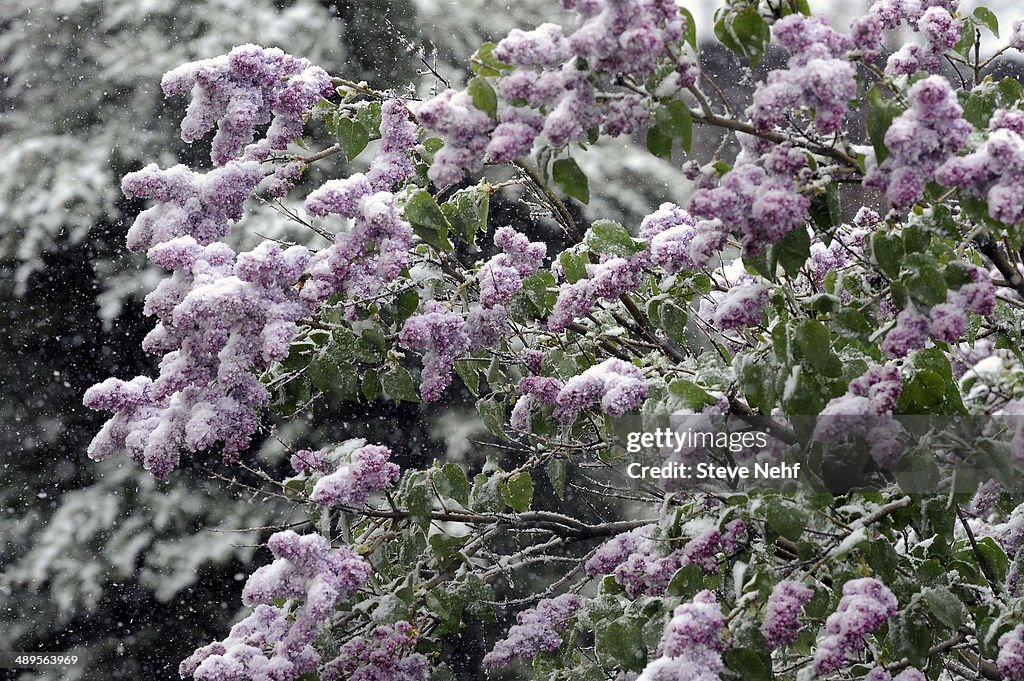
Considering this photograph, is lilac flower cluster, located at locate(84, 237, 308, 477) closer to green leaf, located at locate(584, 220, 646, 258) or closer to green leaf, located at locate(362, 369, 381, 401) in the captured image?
green leaf, located at locate(362, 369, 381, 401)

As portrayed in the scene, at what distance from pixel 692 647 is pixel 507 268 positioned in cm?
66

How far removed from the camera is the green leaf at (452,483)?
161cm

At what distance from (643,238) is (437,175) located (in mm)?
577

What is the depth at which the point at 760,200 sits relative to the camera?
1189 mm

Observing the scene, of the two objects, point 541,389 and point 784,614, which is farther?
point 541,389

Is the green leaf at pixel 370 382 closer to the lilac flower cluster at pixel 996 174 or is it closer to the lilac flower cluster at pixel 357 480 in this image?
the lilac flower cluster at pixel 357 480

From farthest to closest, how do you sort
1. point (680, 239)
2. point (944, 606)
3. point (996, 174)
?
1. point (680, 239)
2. point (944, 606)
3. point (996, 174)

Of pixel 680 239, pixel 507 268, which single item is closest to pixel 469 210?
pixel 507 268

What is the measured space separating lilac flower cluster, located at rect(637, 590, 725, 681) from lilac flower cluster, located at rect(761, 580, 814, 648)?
0.06 meters

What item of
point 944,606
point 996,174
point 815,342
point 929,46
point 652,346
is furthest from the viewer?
point 652,346

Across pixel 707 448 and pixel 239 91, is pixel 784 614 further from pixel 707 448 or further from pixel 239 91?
pixel 239 91

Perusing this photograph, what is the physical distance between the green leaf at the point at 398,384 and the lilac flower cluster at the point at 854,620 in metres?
0.74

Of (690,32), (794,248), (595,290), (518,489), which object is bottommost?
(518,489)

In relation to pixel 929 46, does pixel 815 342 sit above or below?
below
